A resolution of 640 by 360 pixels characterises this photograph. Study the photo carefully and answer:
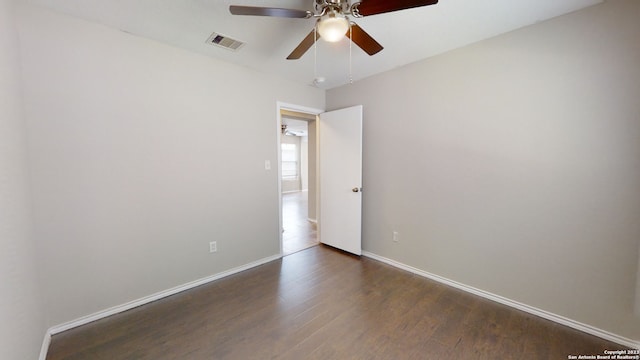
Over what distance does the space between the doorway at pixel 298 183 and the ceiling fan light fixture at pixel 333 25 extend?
5.75 feet

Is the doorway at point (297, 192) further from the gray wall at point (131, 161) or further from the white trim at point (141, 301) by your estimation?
the white trim at point (141, 301)

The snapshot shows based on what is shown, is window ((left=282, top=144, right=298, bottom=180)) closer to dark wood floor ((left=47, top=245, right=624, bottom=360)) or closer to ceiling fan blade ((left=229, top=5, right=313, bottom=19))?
dark wood floor ((left=47, top=245, right=624, bottom=360))

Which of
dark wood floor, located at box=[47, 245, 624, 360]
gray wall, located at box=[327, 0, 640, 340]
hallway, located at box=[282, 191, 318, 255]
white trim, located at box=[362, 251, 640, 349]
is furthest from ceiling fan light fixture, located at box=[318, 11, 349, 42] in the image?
hallway, located at box=[282, 191, 318, 255]

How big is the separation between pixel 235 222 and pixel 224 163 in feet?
2.32

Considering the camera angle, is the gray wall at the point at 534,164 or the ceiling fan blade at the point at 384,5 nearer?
the ceiling fan blade at the point at 384,5

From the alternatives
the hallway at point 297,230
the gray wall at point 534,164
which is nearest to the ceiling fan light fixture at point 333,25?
the gray wall at point 534,164

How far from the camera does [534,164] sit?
6.42ft

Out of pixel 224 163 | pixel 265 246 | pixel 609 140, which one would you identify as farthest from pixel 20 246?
pixel 609 140

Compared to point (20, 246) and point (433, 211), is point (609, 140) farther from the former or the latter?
point (20, 246)

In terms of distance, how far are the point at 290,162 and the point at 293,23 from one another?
774 centimetres

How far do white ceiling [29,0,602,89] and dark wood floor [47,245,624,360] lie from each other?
8.04 feet

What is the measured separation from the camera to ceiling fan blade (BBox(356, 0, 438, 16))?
1.32 meters

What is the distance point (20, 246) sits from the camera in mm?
1296

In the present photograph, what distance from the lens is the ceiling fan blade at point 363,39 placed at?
161 cm
